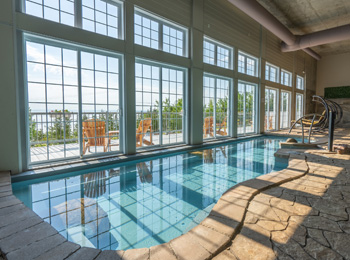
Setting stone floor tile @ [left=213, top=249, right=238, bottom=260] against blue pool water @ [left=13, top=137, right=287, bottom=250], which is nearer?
stone floor tile @ [left=213, top=249, right=238, bottom=260]

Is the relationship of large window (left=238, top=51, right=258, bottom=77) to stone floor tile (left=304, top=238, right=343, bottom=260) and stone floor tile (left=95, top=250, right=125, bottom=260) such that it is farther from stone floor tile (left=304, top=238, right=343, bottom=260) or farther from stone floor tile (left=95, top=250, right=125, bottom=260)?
stone floor tile (left=95, top=250, right=125, bottom=260)

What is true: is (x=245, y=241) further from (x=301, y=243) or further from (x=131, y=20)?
(x=131, y=20)

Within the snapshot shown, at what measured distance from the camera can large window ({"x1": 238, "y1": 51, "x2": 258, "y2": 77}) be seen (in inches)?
323

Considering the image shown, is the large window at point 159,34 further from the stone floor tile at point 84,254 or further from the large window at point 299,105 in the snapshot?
the large window at point 299,105

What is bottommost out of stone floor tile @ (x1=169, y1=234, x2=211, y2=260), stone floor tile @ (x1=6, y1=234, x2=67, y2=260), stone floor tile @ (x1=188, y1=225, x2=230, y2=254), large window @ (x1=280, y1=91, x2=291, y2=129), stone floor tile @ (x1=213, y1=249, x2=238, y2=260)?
stone floor tile @ (x1=6, y1=234, x2=67, y2=260)

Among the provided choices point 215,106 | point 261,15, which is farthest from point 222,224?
point 261,15

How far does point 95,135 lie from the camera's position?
4.42 m

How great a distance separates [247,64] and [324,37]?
10.3ft

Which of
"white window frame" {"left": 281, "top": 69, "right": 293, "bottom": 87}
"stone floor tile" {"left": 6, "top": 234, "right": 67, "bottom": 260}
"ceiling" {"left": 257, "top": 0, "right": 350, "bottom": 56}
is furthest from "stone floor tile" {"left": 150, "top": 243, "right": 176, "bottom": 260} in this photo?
"white window frame" {"left": 281, "top": 69, "right": 293, "bottom": 87}

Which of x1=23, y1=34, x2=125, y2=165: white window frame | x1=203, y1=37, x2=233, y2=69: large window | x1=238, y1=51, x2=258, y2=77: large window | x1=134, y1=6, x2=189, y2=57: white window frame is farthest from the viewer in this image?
x1=238, y1=51, x2=258, y2=77: large window

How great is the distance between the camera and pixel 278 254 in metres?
1.31

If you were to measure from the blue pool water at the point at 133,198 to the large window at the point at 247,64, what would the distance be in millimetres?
5078

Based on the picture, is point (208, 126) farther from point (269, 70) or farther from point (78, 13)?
point (269, 70)

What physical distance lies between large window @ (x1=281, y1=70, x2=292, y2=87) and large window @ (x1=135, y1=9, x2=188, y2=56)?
24.0 ft
